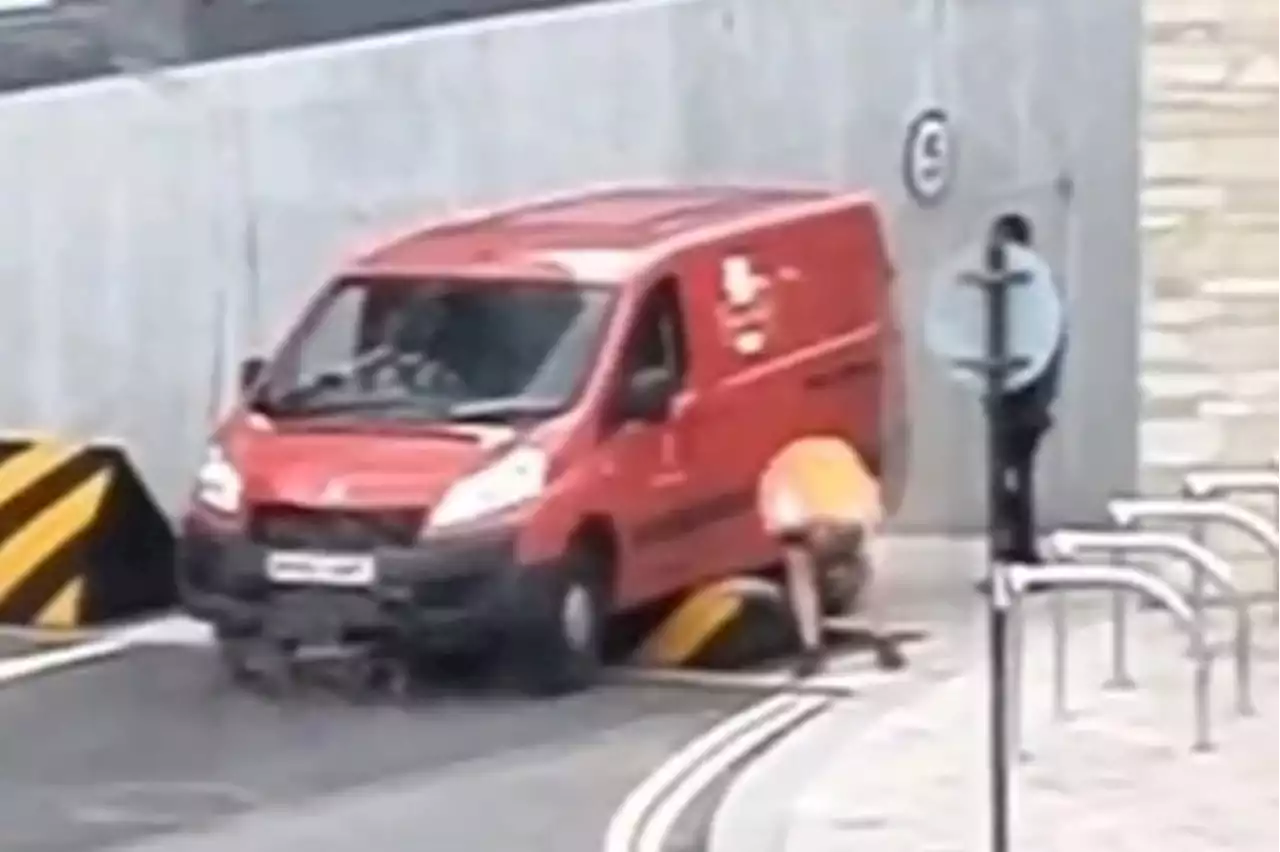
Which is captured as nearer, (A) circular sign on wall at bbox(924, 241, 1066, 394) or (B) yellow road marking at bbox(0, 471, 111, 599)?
(A) circular sign on wall at bbox(924, 241, 1066, 394)

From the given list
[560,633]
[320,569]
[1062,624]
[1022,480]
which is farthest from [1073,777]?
[1022,480]

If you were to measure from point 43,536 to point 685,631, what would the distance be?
2920mm

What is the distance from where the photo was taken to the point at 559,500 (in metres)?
18.8

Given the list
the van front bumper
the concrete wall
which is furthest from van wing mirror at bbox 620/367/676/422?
the concrete wall

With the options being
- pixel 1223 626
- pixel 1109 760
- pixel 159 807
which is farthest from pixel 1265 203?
pixel 159 807

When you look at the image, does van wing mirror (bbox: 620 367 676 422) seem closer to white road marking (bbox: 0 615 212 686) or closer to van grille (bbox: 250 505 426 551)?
van grille (bbox: 250 505 426 551)

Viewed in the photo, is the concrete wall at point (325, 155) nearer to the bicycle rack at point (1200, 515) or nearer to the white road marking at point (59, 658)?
the white road marking at point (59, 658)

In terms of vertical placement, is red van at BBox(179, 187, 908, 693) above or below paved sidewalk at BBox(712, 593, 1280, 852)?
above

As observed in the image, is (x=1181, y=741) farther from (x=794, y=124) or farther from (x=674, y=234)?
(x=794, y=124)

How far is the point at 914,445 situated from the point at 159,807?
8046 mm

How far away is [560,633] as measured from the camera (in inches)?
738

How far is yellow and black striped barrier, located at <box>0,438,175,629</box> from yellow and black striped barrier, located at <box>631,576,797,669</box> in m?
2.34

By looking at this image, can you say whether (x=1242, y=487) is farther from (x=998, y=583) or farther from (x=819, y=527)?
(x=998, y=583)

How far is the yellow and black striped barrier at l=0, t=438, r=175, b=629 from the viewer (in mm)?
20078
